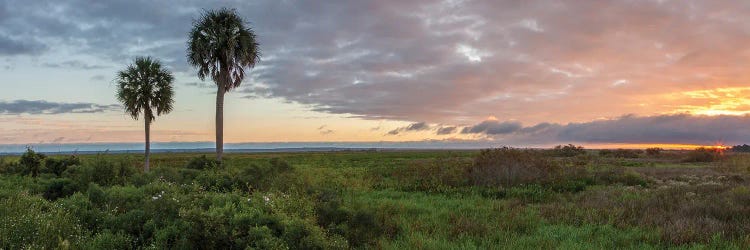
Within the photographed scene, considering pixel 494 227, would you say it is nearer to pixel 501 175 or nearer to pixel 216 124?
pixel 501 175

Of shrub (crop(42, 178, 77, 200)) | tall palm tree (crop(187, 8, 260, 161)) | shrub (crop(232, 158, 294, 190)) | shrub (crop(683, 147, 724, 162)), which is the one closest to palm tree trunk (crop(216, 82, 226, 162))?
tall palm tree (crop(187, 8, 260, 161))

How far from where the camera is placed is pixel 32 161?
78.7 ft

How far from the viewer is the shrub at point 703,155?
46812 mm

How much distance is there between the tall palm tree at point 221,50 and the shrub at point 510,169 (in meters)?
18.7

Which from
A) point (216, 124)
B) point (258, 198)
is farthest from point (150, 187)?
point (216, 124)

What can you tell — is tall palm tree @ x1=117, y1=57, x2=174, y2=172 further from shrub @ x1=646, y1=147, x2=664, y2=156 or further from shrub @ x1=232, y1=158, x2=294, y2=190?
shrub @ x1=646, y1=147, x2=664, y2=156

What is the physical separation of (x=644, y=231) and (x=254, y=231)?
832cm

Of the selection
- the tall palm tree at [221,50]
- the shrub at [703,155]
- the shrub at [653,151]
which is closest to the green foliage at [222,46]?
the tall palm tree at [221,50]

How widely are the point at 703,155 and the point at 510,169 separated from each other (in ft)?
123

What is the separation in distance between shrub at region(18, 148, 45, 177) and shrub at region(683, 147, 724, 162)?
53.2 metres

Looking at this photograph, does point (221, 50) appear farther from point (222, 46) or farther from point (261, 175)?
point (261, 175)

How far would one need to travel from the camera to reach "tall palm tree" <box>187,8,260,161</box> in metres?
33.2

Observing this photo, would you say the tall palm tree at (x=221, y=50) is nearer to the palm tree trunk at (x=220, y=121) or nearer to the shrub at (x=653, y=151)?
the palm tree trunk at (x=220, y=121)

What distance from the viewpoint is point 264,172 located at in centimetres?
1678
